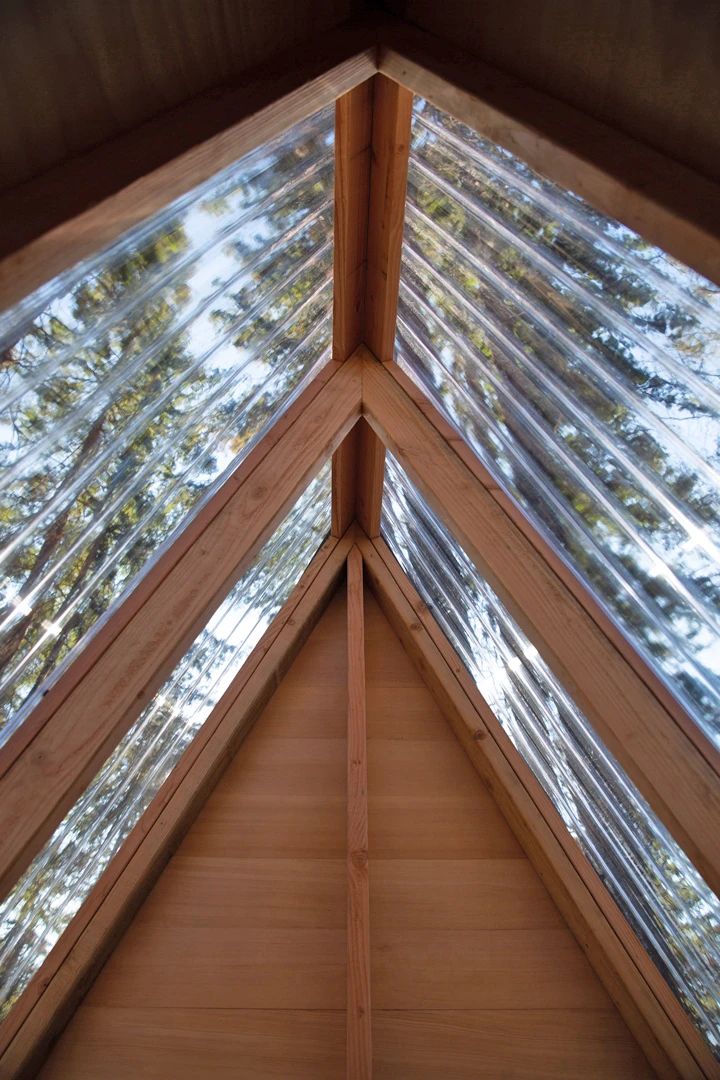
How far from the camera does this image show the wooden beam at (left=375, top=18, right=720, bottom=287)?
37.4 inches

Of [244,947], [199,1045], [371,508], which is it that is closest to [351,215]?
[371,508]

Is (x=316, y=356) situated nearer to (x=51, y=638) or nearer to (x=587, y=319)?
(x=587, y=319)

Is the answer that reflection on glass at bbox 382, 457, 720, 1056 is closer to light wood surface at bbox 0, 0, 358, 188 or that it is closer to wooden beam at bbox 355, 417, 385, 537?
wooden beam at bbox 355, 417, 385, 537

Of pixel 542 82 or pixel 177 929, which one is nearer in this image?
pixel 542 82

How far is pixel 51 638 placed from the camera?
1674 millimetres

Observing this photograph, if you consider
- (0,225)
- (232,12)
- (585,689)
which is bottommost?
(585,689)

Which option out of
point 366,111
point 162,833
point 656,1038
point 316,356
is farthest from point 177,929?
point 366,111

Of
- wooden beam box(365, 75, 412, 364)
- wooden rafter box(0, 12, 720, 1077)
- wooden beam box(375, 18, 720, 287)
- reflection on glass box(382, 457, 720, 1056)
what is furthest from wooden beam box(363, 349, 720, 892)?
wooden beam box(375, 18, 720, 287)

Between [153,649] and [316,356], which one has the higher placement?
[316,356]

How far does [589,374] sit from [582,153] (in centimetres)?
60

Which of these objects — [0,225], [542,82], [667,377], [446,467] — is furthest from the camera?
[446,467]

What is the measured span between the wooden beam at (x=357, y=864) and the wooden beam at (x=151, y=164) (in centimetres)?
204

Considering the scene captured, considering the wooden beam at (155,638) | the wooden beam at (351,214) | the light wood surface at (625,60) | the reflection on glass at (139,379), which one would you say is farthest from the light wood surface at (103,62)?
the wooden beam at (155,638)

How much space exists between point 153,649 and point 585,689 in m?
0.98
